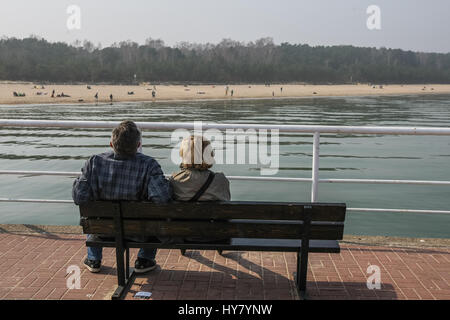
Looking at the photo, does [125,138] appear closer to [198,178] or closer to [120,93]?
[198,178]

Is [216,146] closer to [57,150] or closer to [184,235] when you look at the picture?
[57,150]

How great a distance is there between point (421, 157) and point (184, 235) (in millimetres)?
23513

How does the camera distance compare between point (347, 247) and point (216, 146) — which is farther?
point (216, 146)

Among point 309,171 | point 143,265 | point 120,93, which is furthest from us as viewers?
point 120,93

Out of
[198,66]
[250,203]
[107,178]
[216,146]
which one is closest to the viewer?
[250,203]

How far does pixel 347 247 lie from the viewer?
446cm

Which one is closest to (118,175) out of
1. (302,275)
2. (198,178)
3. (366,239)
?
(198,178)

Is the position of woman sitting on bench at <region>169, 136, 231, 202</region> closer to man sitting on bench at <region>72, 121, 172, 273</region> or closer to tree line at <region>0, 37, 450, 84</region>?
man sitting on bench at <region>72, 121, 172, 273</region>

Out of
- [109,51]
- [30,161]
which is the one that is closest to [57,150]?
[30,161]

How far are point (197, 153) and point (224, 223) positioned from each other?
559 mm

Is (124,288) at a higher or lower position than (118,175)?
lower

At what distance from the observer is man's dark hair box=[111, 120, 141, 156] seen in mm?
3346

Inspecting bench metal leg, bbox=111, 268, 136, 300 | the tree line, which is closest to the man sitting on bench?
bench metal leg, bbox=111, 268, 136, 300

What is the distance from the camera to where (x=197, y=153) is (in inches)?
130
